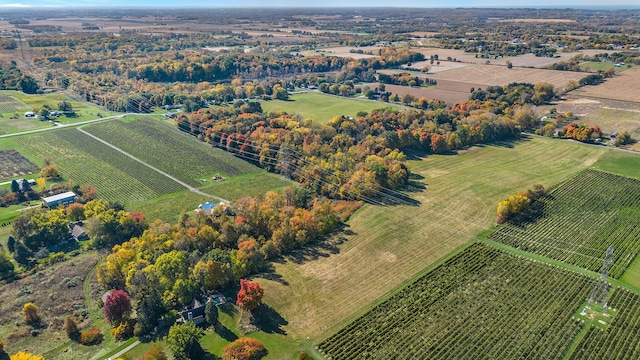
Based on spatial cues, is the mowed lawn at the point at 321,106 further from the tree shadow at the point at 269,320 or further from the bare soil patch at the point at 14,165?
the tree shadow at the point at 269,320

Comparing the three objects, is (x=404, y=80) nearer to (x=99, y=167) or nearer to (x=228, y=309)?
(x=99, y=167)

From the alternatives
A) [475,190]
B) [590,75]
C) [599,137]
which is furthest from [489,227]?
[590,75]

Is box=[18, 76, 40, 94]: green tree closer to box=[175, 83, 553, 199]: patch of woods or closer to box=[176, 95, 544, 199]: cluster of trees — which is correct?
box=[175, 83, 553, 199]: patch of woods

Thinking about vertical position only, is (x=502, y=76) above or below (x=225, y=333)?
above

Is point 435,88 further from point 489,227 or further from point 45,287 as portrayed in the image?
point 45,287

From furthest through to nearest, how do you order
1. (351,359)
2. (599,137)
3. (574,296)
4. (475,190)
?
(599,137)
(475,190)
(574,296)
(351,359)

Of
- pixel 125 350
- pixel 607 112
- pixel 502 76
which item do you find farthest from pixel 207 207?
pixel 502 76
